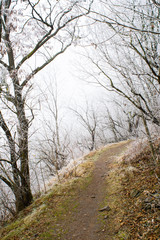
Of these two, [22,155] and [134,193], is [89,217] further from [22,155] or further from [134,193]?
[22,155]

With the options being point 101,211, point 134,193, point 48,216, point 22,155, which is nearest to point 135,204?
point 134,193

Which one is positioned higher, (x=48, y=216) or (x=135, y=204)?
(x=48, y=216)

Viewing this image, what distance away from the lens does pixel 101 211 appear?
13.5ft

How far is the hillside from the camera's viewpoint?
9.79ft

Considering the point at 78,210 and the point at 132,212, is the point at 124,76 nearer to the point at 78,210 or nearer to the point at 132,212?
the point at 132,212

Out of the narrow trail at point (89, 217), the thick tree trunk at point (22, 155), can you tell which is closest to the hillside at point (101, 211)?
the narrow trail at point (89, 217)

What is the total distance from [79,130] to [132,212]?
16.8 meters

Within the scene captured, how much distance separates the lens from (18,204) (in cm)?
574

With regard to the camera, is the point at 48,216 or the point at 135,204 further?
the point at 48,216

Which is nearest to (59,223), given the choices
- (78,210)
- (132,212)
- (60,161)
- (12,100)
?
(78,210)

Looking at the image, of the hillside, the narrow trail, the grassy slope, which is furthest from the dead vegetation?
the grassy slope

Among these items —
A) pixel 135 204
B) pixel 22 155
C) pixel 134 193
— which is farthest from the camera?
pixel 22 155

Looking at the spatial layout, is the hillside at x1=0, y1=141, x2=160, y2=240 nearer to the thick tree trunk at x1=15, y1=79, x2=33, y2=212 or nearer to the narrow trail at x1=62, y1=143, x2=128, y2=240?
the narrow trail at x1=62, y1=143, x2=128, y2=240

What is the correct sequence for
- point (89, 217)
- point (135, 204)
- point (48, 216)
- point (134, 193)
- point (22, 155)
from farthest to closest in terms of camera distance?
point (22, 155) < point (48, 216) < point (89, 217) < point (134, 193) < point (135, 204)
